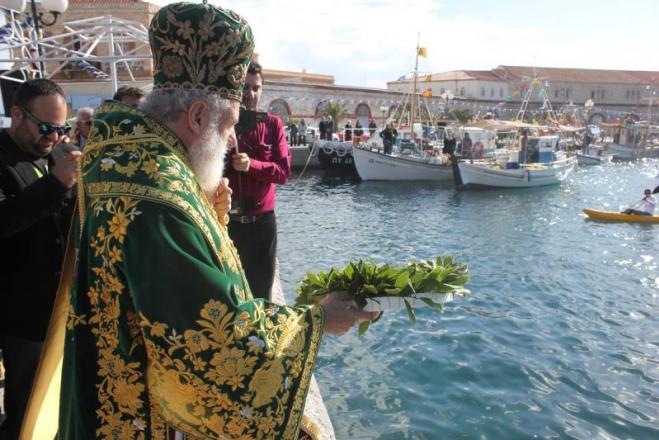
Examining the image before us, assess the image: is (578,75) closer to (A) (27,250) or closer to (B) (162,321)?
(A) (27,250)

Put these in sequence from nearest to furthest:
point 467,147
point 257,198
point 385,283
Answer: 1. point 385,283
2. point 257,198
3. point 467,147

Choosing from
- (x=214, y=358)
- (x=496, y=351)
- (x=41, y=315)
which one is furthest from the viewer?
(x=496, y=351)

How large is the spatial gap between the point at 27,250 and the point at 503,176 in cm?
2500

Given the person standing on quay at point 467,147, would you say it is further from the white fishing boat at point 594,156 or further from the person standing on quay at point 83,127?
the person standing on quay at point 83,127

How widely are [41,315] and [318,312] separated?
1.73m

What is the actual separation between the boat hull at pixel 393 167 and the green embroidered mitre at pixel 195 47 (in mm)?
25879

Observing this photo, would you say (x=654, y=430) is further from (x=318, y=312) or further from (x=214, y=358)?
(x=214, y=358)

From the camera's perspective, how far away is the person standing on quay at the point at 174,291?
141 centimetres

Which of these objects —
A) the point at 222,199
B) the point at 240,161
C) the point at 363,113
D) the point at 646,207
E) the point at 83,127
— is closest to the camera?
the point at 222,199

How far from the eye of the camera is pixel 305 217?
18.2 meters

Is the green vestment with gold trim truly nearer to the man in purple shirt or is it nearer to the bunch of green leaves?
the bunch of green leaves

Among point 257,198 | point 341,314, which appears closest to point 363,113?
point 257,198

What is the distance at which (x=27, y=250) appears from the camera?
106 inches

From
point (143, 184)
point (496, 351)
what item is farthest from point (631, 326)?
point (143, 184)
